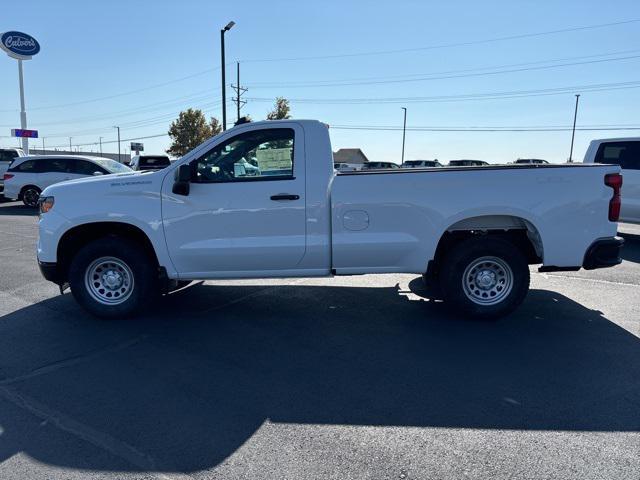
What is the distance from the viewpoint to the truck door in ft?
16.9

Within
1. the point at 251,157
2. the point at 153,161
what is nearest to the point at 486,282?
the point at 251,157

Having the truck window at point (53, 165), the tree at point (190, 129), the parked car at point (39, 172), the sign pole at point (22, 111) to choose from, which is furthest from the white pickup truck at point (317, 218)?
the tree at point (190, 129)

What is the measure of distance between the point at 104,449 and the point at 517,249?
4407 mm

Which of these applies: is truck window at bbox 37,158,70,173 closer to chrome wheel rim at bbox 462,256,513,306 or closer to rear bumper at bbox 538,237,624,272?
chrome wheel rim at bbox 462,256,513,306

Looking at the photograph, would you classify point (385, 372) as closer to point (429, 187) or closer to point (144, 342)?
point (429, 187)

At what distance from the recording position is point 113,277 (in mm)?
5477

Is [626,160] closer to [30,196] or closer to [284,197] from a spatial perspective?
[284,197]

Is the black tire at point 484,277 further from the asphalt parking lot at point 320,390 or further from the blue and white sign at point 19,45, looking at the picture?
the blue and white sign at point 19,45

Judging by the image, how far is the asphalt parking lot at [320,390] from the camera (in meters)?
2.90

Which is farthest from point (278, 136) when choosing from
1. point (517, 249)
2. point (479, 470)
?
point (479, 470)

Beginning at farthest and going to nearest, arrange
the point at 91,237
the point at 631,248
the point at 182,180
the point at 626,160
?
1. the point at 626,160
2. the point at 631,248
3. the point at 91,237
4. the point at 182,180

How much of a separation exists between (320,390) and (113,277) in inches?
117

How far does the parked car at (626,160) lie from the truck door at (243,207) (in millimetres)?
7900

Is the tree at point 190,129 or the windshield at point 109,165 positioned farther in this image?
the tree at point 190,129
